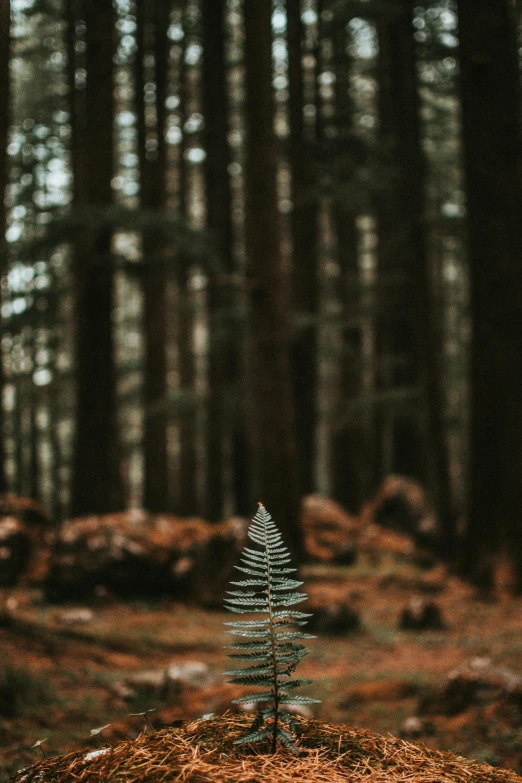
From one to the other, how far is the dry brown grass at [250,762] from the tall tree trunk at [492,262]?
7916mm

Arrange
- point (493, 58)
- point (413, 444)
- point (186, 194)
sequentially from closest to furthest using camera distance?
point (493, 58) < point (413, 444) < point (186, 194)

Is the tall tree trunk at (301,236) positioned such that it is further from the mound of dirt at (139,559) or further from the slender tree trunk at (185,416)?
the mound of dirt at (139,559)

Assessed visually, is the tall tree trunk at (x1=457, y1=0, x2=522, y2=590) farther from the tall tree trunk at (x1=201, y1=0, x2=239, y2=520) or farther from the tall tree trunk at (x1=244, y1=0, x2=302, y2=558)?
the tall tree trunk at (x1=201, y1=0, x2=239, y2=520)

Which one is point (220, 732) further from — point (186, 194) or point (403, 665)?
point (186, 194)

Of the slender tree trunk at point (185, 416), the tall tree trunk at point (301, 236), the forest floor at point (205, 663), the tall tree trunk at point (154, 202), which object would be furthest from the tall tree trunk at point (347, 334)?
the forest floor at point (205, 663)

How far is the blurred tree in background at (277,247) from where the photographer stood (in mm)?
9039

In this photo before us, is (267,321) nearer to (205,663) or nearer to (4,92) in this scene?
(4,92)

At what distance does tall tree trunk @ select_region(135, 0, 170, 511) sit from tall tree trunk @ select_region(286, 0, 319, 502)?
10.5 feet

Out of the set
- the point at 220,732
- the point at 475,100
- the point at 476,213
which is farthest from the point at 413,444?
the point at 220,732

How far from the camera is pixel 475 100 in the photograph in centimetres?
958

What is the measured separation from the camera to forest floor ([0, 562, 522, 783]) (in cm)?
397

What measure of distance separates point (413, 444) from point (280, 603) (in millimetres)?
15364

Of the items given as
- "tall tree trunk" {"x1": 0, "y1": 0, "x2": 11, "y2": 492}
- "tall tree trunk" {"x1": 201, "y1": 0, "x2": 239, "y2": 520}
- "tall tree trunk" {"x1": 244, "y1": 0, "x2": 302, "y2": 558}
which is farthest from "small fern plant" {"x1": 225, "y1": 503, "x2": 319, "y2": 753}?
"tall tree trunk" {"x1": 201, "y1": 0, "x2": 239, "y2": 520}

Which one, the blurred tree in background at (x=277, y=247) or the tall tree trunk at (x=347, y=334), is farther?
the tall tree trunk at (x=347, y=334)
